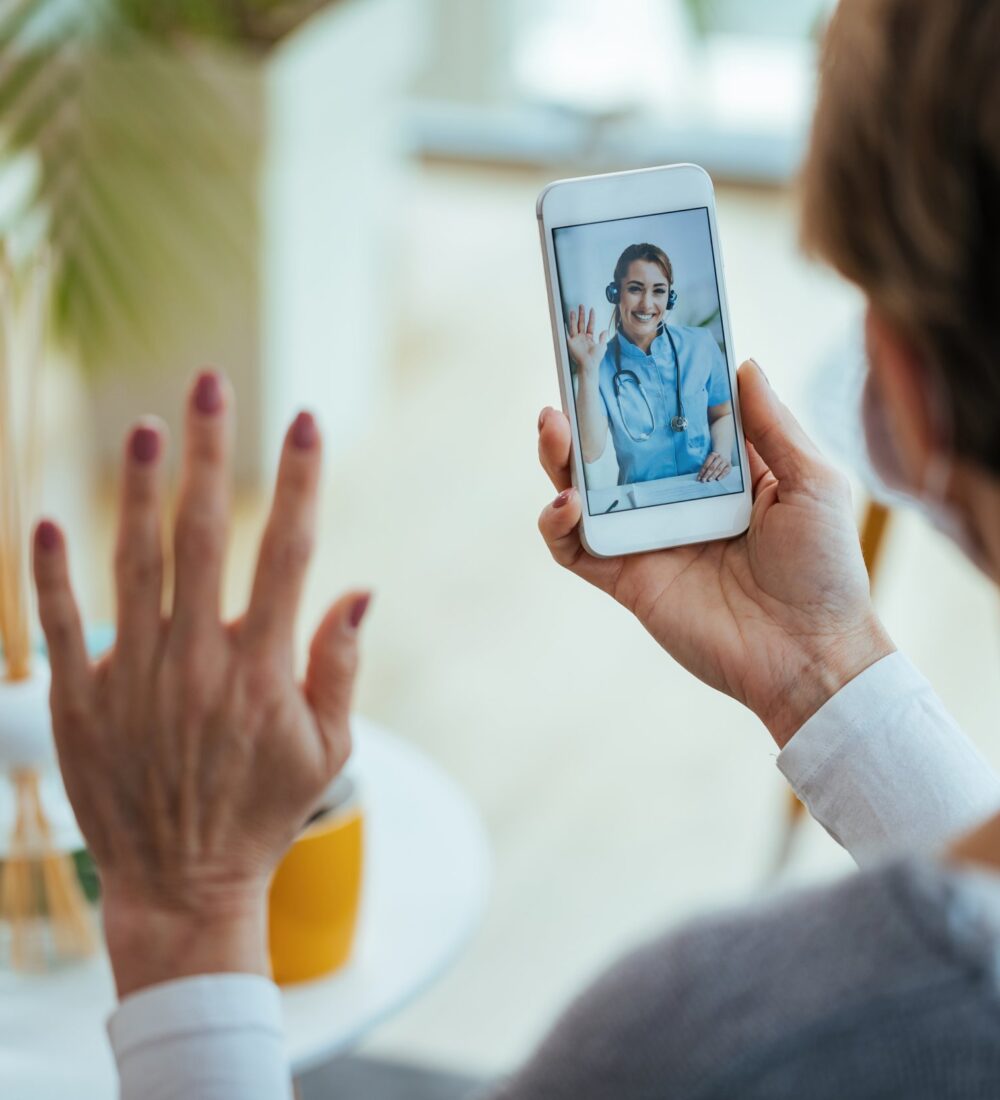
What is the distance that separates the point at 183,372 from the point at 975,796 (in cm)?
179

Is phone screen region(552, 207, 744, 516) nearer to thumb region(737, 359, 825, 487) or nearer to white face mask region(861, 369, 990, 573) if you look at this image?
thumb region(737, 359, 825, 487)

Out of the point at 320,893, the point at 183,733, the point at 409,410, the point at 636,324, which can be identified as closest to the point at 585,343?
the point at 636,324

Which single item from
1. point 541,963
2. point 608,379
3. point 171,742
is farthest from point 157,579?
point 541,963

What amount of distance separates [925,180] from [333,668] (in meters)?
0.35

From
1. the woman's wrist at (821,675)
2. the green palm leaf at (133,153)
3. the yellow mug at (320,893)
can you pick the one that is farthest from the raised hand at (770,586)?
the green palm leaf at (133,153)

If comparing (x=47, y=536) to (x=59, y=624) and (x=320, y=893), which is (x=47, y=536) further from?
(x=320, y=893)

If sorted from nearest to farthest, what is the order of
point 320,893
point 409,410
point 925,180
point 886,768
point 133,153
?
point 925,180
point 886,768
point 320,893
point 133,153
point 409,410

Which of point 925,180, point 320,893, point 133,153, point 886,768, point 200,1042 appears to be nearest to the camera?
point 925,180

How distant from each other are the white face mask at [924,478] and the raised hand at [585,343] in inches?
8.7

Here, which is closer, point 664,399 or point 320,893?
point 664,399

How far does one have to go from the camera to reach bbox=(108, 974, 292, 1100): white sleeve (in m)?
0.57

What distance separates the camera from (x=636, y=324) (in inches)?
27.8

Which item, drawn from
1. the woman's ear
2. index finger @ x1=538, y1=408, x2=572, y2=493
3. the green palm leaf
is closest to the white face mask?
the woman's ear

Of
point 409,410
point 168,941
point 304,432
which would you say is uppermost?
point 409,410
